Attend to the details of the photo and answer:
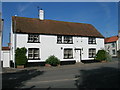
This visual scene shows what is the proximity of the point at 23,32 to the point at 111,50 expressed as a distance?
105 feet

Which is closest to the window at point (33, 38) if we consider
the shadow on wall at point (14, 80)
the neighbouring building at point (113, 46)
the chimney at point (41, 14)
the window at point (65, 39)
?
the window at point (65, 39)

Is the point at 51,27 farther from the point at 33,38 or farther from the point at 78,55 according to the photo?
the point at 78,55

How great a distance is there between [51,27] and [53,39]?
298 centimetres

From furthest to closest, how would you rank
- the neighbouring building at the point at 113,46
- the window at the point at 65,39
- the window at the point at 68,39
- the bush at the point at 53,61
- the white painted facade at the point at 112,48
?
the neighbouring building at the point at 113,46 < the white painted facade at the point at 112,48 < the window at the point at 68,39 < the window at the point at 65,39 < the bush at the point at 53,61

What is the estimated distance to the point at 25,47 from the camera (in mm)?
23562

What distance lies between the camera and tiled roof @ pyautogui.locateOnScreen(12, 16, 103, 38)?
2503 cm

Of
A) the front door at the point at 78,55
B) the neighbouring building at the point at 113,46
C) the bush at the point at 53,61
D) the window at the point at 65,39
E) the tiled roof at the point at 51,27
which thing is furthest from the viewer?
the neighbouring building at the point at 113,46

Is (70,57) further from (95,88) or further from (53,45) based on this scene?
(95,88)

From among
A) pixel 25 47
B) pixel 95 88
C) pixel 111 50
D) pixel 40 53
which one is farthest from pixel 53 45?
pixel 111 50

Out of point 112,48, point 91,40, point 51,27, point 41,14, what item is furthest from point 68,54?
point 112,48

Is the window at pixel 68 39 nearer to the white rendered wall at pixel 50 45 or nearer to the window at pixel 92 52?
the white rendered wall at pixel 50 45

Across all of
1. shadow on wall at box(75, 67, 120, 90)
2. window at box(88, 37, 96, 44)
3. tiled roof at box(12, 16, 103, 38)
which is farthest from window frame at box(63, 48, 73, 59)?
shadow on wall at box(75, 67, 120, 90)

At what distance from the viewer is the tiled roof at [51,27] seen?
82.1ft

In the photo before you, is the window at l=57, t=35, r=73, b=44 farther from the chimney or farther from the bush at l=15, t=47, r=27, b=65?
the bush at l=15, t=47, r=27, b=65
